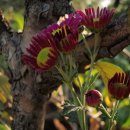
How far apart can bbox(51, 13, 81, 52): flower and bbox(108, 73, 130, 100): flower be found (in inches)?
4.1

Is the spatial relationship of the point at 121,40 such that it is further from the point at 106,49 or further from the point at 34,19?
the point at 34,19

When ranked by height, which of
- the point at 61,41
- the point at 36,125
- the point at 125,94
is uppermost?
the point at 61,41

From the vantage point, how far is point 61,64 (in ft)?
3.08

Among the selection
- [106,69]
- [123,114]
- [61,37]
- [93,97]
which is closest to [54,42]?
[61,37]

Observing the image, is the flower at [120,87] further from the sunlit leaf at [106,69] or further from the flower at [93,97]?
the sunlit leaf at [106,69]

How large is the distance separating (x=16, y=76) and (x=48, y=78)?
109 millimetres

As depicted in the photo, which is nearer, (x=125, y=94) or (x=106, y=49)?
(x=125, y=94)

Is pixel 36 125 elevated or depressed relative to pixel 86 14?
depressed

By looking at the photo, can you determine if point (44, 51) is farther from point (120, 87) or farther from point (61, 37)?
point (120, 87)

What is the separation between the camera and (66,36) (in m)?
0.89

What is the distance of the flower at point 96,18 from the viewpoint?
0.91 meters

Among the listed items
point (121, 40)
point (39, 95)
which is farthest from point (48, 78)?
point (121, 40)

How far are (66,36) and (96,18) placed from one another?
0.07 meters

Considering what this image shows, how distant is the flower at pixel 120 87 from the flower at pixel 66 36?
0.10 meters
